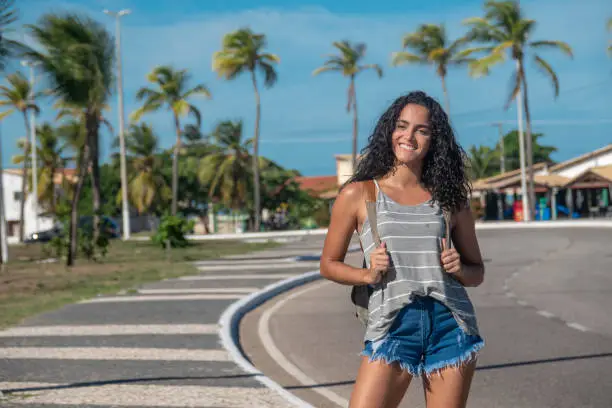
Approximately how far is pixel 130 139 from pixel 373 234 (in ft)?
218

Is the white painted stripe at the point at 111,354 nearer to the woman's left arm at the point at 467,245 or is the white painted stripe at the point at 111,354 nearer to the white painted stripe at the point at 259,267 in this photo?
the woman's left arm at the point at 467,245

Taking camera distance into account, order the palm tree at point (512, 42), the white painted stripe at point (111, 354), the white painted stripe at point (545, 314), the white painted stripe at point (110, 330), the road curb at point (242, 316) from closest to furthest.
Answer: the road curb at point (242, 316)
the white painted stripe at point (111, 354)
the white painted stripe at point (110, 330)
the white painted stripe at point (545, 314)
the palm tree at point (512, 42)

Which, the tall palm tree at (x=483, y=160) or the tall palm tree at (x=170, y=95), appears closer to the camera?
the tall palm tree at (x=170, y=95)

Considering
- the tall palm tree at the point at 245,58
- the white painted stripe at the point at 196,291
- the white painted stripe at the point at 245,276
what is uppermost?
the tall palm tree at the point at 245,58

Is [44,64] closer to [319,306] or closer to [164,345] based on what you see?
[319,306]

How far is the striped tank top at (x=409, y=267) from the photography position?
3.33 meters

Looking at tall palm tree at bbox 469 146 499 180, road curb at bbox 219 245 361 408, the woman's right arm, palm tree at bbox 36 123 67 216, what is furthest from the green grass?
tall palm tree at bbox 469 146 499 180

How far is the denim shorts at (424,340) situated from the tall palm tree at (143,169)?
214ft

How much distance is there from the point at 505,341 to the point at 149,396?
169 inches

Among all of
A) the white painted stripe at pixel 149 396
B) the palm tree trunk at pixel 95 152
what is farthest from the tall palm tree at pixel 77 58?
the white painted stripe at pixel 149 396

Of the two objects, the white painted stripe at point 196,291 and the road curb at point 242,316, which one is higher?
the white painted stripe at point 196,291

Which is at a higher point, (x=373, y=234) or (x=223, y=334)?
(x=373, y=234)

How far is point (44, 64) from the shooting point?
21891 millimetres

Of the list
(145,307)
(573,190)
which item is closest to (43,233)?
(573,190)
